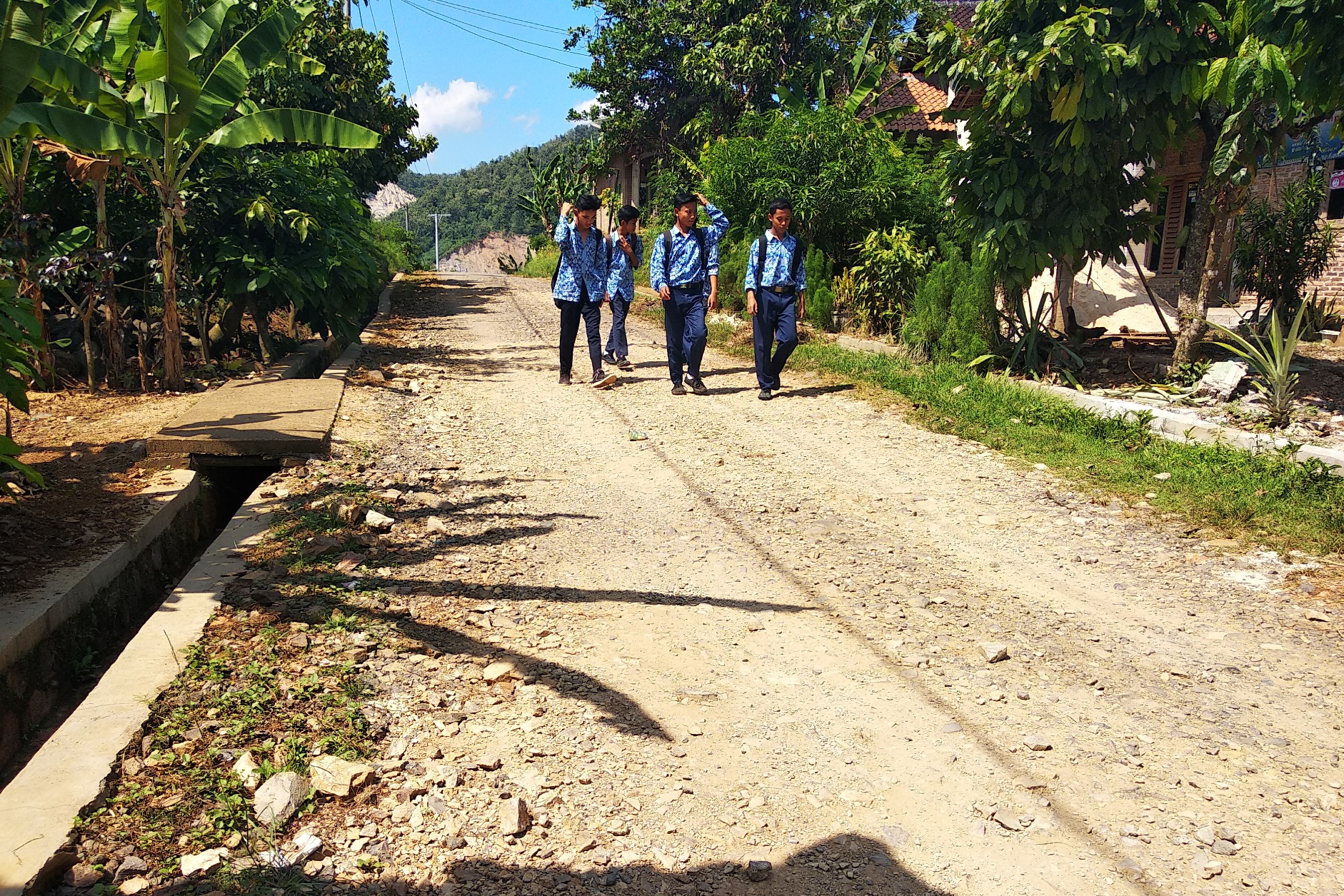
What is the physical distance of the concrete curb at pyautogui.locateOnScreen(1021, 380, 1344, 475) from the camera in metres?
5.90

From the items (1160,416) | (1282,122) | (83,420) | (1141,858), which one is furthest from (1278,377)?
(83,420)

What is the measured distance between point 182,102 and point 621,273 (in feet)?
14.5

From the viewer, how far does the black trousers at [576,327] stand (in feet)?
30.3

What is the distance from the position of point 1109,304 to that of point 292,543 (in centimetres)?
958

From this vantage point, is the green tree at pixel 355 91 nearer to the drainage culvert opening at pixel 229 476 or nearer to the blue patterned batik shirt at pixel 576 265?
the blue patterned batik shirt at pixel 576 265

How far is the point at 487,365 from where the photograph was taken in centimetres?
1063

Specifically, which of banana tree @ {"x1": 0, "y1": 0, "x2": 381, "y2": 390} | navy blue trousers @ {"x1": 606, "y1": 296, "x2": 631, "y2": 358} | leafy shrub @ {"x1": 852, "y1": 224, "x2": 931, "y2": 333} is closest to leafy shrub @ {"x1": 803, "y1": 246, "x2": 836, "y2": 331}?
leafy shrub @ {"x1": 852, "y1": 224, "x2": 931, "y2": 333}

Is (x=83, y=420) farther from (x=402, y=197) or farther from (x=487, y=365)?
(x=402, y=197)

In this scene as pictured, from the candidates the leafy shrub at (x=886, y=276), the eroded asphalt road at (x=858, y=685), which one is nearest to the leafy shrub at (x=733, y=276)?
the leafy shrub at (x=886, y=276)

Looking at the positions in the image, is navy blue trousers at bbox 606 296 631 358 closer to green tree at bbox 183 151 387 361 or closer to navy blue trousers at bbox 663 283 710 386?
navy blue trousers at bbox 663 283 710 386

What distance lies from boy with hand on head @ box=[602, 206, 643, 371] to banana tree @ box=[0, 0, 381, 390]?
→ 3031 millimetres

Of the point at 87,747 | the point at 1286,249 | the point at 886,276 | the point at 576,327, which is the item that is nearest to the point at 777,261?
the point at 576,327

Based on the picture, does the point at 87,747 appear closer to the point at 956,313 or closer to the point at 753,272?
the point at 753,272

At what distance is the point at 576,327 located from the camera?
9328mm
